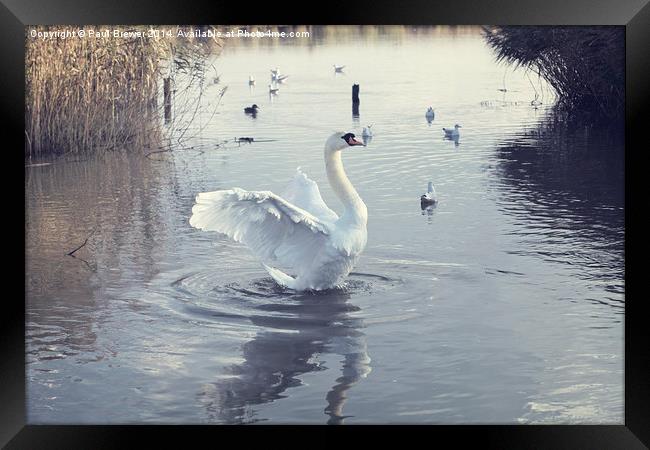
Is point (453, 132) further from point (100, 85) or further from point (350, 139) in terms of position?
point (100, 85)

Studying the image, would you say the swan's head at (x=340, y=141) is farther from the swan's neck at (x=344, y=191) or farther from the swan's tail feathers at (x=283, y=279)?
the swan's tail feathers at (x=283, y=279)

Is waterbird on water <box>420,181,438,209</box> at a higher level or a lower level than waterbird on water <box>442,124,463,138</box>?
lower

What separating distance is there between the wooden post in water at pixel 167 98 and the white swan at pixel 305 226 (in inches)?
24.3

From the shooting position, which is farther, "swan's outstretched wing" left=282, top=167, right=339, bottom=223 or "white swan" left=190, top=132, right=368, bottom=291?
"swan's outstretched wing" left=282, top=167, right=339, bottom=223

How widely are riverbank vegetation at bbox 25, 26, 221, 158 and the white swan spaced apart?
2.18 feet

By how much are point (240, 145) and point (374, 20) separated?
1104 millimetres

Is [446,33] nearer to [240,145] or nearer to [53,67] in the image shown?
[240,145]

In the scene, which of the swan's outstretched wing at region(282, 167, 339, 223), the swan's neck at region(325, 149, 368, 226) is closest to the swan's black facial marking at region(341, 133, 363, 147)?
the swan's neck at region(325, 149, 368, 226)

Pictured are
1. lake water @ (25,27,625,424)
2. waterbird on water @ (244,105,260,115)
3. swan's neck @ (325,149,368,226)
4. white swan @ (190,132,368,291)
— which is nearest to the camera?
lake water @ (25,27,625,424)

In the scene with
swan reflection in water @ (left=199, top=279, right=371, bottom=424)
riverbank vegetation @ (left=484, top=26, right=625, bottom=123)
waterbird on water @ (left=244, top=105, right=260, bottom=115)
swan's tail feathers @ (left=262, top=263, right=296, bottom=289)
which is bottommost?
swan reflection in water @ (left=199, top=279, right=371, bottom=424)

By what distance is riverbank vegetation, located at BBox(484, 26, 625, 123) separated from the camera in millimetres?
8289

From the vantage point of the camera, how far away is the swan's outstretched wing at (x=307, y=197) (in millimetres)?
8648

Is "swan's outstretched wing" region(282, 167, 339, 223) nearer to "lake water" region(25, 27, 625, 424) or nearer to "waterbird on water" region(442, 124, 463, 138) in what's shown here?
"lake water" region(25, 27, 625, 424)

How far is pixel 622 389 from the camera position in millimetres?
8125
